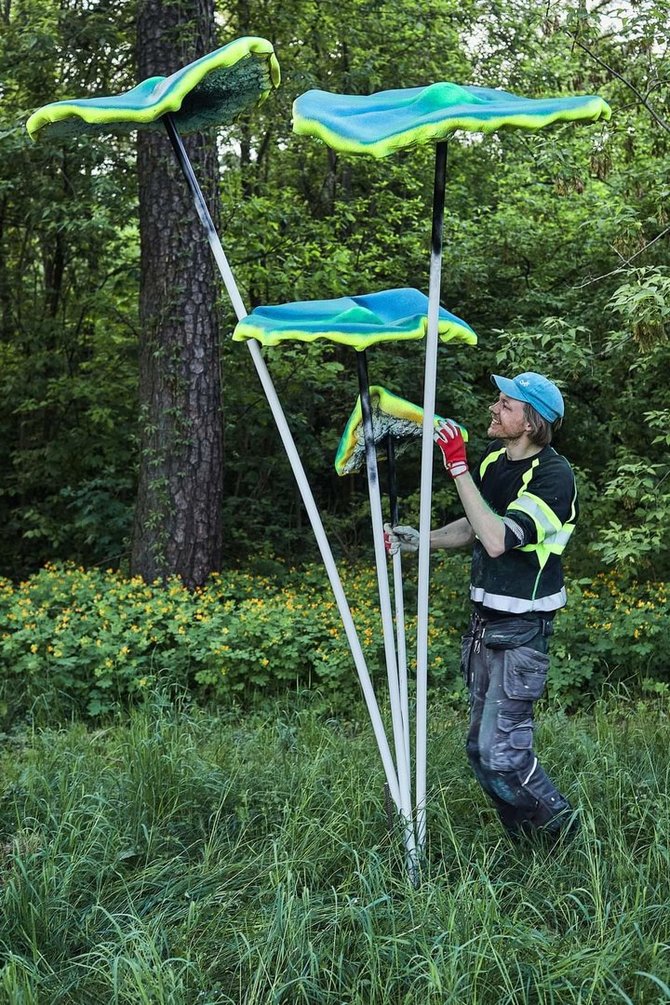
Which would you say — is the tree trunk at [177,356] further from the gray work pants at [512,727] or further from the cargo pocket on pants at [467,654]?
the gray work pants at [512,727]

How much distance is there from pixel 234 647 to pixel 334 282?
10.8 ft

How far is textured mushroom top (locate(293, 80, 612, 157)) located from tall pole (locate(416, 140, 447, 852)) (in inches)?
7.5

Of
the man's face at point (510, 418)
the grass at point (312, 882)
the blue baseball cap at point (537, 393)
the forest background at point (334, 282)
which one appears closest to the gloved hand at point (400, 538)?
the man's face at point (510, 418)

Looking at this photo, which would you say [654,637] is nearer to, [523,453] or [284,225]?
[523,453]

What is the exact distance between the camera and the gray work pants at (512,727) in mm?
3209

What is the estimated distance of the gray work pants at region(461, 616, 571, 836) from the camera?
3.21 metres

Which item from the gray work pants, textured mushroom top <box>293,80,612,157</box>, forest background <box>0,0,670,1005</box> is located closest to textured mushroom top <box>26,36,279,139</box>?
textured mushroom top <box>293,80,612,157</box>

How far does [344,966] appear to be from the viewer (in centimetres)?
266

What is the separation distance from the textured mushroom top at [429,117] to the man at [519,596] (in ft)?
2.74

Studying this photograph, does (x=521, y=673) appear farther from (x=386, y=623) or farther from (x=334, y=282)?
(x=334, y=282)

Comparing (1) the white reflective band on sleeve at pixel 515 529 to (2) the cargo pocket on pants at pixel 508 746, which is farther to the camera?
(2) the cargo pocket on pants at pixel 508 746

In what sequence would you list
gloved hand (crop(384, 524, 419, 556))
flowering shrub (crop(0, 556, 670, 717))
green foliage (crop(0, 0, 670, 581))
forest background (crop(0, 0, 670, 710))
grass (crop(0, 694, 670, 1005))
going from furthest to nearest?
1. green foliage (crop(0, 0, 670, 581))
2. forest background (crop(0, 0, 670, 710))
3. flowering shrub (crop(0, 556, 670, 717))
4. gloved hand (crop(384, 524, 419, 556))
5. grass (crop(0, 694, 670, 1005))

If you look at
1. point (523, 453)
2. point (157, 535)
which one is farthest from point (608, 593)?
point (523, 453)

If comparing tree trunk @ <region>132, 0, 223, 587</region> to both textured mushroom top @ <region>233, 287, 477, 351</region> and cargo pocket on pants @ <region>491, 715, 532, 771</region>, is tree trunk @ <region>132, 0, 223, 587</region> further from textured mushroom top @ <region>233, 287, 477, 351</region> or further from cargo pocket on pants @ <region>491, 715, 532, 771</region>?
cargo pocket on pants @ <region>491, 715, 532, 771</region>
